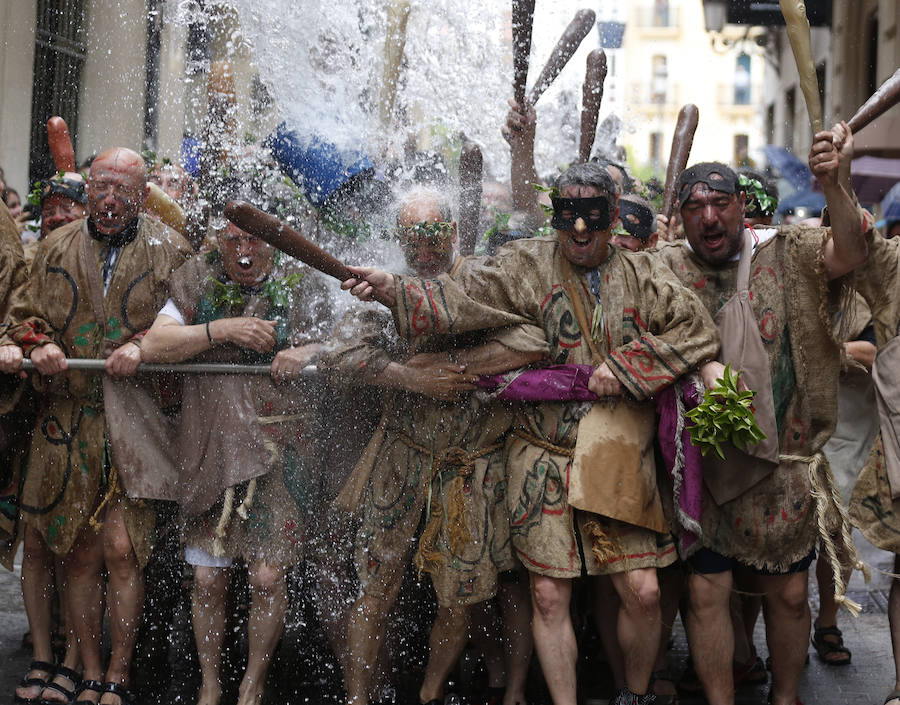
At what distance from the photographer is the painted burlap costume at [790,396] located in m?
4.22

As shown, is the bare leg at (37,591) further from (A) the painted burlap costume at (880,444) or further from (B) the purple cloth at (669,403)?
(A) the painted burlap costume at (880,444)

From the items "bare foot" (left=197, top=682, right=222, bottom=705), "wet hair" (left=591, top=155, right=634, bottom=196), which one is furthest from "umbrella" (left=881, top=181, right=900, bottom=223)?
"bare foot" (left=197, top=682, right=222, bottom=705)

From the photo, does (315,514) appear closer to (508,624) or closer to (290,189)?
(508,624)

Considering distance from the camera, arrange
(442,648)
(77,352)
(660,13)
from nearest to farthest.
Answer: (442,648), (77,352), (660,13)

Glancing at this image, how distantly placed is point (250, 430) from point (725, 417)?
1783mm

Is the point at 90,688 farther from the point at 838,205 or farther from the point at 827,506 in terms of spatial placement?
the point at 838,205

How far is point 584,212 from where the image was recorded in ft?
13.7

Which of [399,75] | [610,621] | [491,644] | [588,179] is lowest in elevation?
[491,644]

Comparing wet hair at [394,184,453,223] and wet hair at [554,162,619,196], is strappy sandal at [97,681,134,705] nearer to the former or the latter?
wet hair at [394,184,453,223]

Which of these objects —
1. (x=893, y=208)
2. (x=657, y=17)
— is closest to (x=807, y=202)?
(x=893, y=208)

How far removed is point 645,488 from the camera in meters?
4.09

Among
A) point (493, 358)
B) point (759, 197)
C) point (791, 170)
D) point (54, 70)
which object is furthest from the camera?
point (791, 170)

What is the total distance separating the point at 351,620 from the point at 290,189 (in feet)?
5.79

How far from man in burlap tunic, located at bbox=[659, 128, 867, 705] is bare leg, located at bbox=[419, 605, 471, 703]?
34.2 inches
